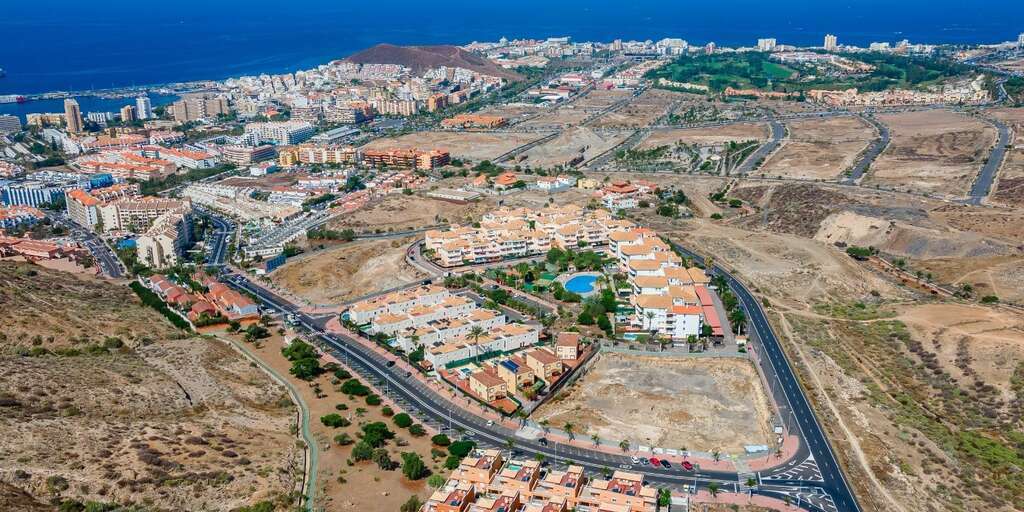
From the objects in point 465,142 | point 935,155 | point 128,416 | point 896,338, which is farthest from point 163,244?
point 935,155

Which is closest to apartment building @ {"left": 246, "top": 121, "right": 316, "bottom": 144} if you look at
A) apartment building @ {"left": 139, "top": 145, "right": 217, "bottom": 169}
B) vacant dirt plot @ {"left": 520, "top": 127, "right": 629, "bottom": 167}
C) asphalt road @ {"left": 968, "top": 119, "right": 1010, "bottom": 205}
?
apartment building @ {"left": 139, "top": 145, "right": 217, "bottom": 169}

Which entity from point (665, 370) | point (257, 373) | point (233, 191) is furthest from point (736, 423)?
point (233, 191)

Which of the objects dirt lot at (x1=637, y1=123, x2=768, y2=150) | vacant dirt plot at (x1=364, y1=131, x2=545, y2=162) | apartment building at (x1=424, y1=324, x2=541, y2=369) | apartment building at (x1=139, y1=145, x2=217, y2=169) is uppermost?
dirt lot at (x1=637, y1=123, x2=768, y2=150)

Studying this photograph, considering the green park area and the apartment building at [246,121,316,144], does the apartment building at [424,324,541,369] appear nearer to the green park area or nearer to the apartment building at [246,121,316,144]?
the apartment building at [246,121,316,144]

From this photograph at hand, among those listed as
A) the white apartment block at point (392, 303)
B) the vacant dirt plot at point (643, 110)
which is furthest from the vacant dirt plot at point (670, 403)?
the vacant dirt plot at point (643, 110)

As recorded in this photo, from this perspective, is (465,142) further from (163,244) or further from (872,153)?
(163,244)

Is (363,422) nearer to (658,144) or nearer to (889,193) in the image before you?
(889,193)
